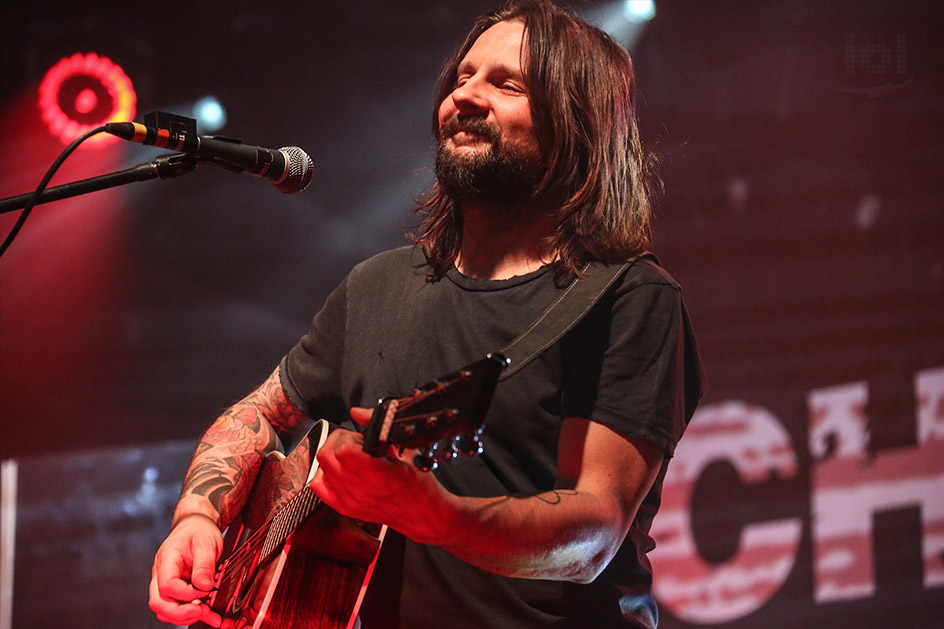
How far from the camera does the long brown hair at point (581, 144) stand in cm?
208

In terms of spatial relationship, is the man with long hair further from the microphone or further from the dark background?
the dark background

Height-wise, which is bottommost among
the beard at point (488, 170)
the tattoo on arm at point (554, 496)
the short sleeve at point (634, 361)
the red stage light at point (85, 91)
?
the tattoo on arm at point (554, 496)

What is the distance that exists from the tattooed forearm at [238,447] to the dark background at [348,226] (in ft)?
8.12

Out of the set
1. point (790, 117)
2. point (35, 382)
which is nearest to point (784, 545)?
point (790, 117)

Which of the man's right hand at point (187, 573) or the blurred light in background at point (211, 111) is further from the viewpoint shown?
the blurred light in background at point (211, 111)

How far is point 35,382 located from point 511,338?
12.4 feet

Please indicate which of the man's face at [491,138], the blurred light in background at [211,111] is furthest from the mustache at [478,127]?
the blurred light in background at [211,111]

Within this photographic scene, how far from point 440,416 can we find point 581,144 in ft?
3.90

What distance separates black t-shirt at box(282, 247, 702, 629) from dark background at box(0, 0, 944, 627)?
2.78 meters

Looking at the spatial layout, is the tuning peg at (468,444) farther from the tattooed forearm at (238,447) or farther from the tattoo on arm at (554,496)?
the tattooed forearm at (238,447)

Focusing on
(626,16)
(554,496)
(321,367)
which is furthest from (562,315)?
(626,16)

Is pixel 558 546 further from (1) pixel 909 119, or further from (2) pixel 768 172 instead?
(1) pixel 909 119

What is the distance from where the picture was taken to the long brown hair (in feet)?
6.84

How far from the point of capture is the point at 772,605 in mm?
4309
